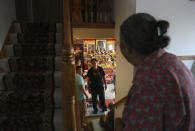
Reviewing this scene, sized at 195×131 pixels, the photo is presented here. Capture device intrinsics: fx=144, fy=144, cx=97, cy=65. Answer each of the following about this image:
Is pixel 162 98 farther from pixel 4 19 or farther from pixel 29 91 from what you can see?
pixel 4 19

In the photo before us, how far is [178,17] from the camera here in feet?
6.02

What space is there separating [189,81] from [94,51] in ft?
14.2

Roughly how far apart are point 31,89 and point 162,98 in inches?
58.2

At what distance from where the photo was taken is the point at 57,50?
212cm

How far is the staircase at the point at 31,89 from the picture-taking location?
131 cm

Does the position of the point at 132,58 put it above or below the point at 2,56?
above

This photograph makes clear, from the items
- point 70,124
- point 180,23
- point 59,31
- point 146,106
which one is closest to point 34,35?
point 59,31

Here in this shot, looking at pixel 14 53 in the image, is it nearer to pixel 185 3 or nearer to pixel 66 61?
pixel 66 61

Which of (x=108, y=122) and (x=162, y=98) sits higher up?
(x=162, y=98)

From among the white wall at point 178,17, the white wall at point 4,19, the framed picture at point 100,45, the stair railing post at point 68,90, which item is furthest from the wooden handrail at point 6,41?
the framed picture at point 100,45

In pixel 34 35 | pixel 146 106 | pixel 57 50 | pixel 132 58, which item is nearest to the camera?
pixel 146 106

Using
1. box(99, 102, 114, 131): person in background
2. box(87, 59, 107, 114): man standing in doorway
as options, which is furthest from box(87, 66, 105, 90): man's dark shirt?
box(99, 102, 114, 131): person in background

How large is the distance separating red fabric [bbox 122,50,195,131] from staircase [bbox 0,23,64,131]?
3.27 ft

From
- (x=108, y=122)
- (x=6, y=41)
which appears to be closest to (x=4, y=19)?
(x=6, y=41)
